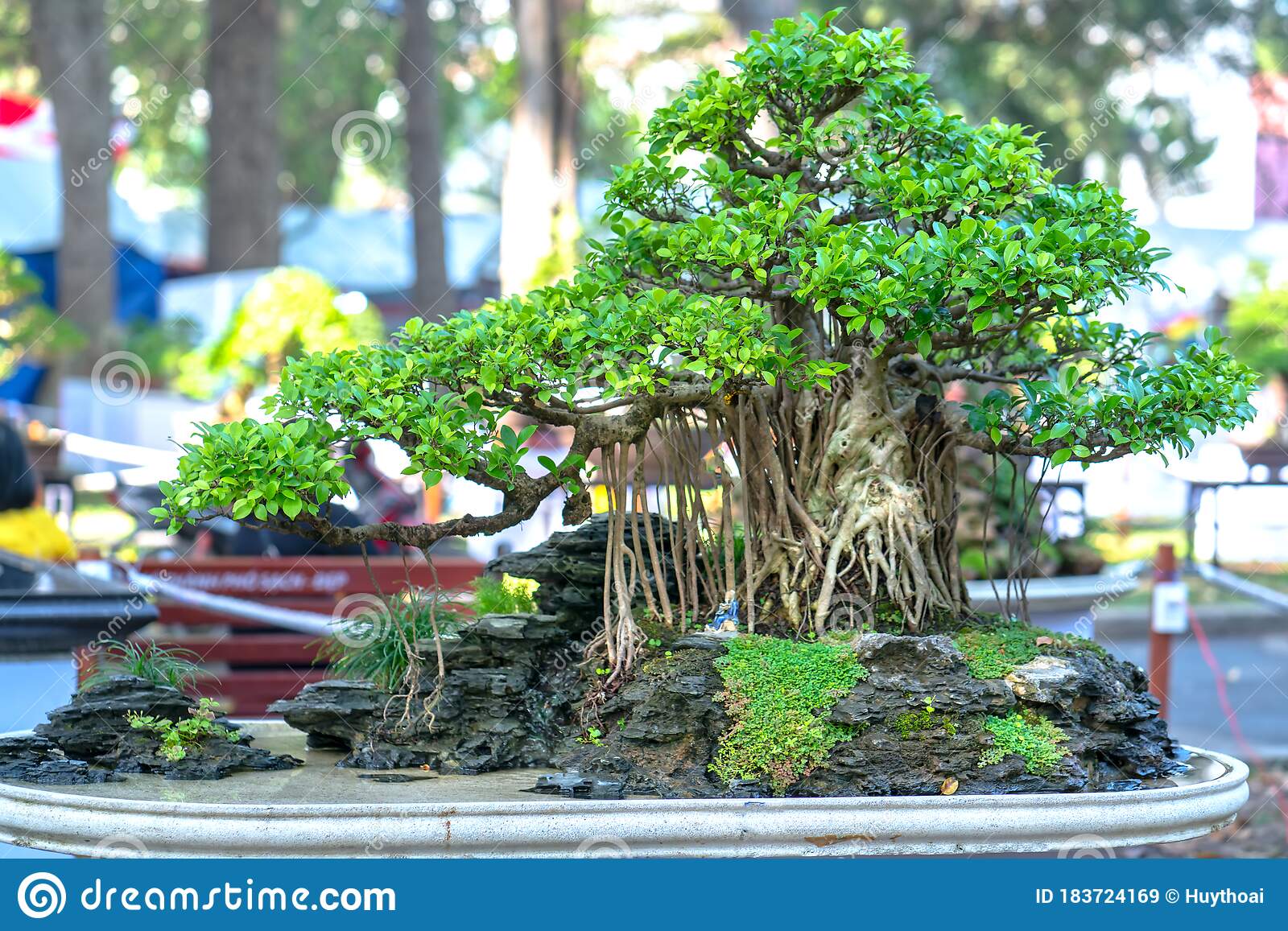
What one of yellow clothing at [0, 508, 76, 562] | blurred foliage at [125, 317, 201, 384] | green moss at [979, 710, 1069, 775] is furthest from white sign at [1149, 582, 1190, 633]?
blurred foliage at [125, 317, 201, 384]

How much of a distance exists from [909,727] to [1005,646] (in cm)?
55

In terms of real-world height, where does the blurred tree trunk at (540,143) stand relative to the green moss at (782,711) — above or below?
above

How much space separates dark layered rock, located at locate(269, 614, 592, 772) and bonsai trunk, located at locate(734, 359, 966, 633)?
737 mm

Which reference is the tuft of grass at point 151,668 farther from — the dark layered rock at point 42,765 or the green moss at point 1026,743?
the green moss at point 1026,743

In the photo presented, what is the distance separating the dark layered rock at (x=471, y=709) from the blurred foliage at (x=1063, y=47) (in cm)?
1376

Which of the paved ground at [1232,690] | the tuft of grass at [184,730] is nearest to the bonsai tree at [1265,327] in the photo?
the paved ground at [1232,690]

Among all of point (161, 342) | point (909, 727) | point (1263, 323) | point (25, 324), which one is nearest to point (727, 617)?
point (909, 727)

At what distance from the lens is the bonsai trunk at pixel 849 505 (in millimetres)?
4133

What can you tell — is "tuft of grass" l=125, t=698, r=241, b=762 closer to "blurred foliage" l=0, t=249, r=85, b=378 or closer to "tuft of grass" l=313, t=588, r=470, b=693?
"tuft of grass" l=313, t=588, r=470, b=693

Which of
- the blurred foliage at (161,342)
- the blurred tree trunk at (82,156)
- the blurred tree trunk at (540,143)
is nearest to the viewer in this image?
the blurred tree trunk at (540,143)

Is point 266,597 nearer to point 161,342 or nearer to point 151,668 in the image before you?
point 151,668

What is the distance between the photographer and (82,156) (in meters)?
14.0

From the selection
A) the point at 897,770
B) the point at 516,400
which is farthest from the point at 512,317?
the point at 897,770

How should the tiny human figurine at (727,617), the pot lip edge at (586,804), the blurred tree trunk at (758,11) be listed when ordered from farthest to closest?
1. the blurred tree trunk at (758,11)
2. the tiny human figurine at (727,617)
3. the pot lip edge at (586,804)
